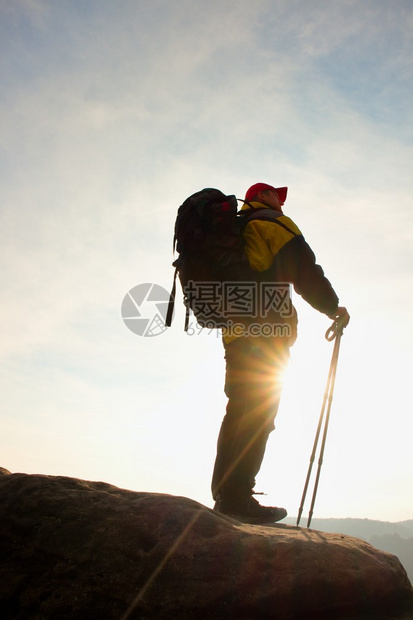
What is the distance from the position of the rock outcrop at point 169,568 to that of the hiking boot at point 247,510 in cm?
112

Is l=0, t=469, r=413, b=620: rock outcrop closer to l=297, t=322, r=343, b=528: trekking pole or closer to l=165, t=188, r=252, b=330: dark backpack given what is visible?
l=297, t=322, r=343, b=528: trekking pole

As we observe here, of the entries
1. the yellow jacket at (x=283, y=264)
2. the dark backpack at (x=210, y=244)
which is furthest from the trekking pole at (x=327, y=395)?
the dark backpack at (x=210, y=244)

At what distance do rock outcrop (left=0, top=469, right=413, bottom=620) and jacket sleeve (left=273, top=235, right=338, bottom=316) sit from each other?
2.75 m

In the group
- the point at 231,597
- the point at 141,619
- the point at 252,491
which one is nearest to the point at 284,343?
the point at 252,491

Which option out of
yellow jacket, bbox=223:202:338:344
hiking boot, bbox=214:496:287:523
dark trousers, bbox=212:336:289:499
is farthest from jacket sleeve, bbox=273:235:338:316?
hiking boot, bbox=214:496:287:523

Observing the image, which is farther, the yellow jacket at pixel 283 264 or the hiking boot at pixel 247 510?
the yellow jacket at pixel 283 264

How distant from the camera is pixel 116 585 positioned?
321 cm

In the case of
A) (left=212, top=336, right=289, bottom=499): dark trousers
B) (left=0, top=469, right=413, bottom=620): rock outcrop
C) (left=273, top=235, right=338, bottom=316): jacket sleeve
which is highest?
(left=273, top=235, right=338, bottom=316): jacket sleeve

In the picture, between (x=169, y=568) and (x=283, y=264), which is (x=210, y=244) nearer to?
(x=283, y=264)

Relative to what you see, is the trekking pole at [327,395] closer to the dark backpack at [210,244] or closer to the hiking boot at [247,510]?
the hiking boot at [247,510]

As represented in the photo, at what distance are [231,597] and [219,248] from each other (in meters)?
3.48

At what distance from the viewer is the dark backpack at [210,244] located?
520 cm

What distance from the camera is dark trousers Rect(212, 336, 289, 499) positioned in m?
5.01

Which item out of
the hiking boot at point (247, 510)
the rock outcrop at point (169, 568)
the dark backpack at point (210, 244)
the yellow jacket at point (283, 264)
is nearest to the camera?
the rock outcrop at point (169, 568)
